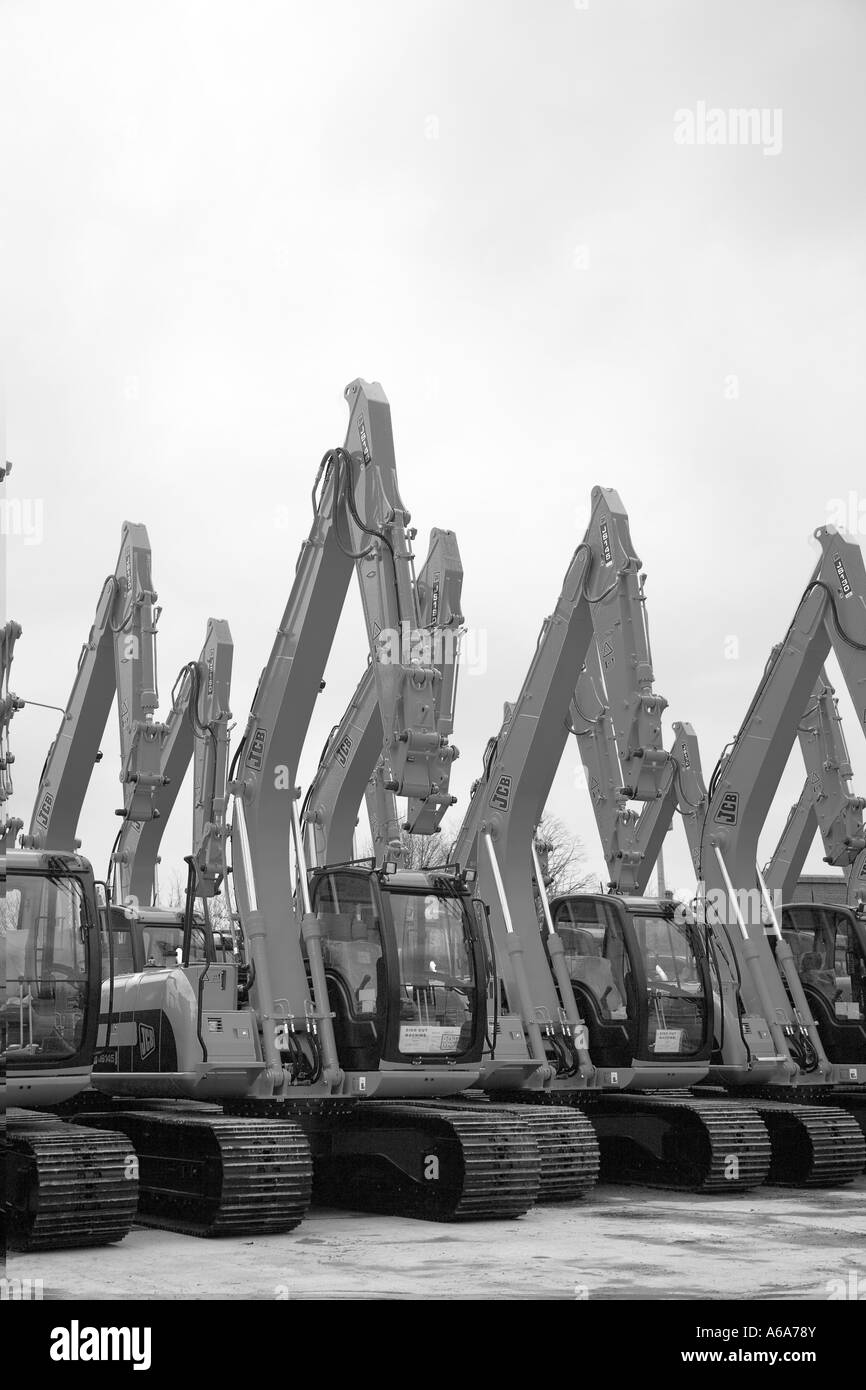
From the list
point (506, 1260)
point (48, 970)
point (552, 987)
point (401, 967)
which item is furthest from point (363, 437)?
point (506, 1260)

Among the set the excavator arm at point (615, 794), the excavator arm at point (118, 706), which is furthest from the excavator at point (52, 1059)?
the excavator arm at point (615, 794)

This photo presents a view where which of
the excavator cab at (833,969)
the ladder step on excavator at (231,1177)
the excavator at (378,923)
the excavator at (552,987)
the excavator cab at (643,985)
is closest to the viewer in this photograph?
the ladder step on excavator at (231,1177)

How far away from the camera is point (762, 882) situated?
1944cm

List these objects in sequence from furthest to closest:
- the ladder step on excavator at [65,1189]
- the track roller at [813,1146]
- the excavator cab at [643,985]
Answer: the excavator cab at [643,985], the track roller at [813,1146], the ladder step on excavator at [65,1189]

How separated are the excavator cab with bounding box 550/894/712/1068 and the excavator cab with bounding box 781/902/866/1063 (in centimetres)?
213

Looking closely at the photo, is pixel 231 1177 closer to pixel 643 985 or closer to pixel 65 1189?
pixel 65 1189

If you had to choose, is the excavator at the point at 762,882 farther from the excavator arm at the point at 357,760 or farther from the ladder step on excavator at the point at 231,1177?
the ladder step on excavator at the point at 231,1177

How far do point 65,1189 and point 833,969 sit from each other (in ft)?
34.6

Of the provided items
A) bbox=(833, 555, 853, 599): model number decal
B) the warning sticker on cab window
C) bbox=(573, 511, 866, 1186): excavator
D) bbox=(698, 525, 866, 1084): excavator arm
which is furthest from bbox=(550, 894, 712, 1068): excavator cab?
bbox=(833, 555, 853, 599): model number decal

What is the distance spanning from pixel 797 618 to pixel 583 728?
11.2ft

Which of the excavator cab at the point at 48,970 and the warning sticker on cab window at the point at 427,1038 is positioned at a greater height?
the excavator cab at the point at 48,970

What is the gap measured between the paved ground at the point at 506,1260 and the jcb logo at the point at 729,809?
601 centimetres

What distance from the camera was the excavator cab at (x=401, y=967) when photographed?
1408 cm

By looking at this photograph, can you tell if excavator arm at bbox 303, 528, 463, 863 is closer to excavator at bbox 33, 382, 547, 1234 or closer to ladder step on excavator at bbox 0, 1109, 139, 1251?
excavator at bbox 33, 382, 547, 1234
